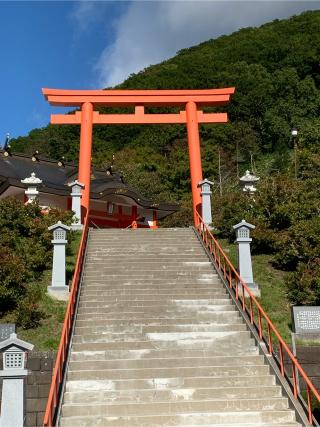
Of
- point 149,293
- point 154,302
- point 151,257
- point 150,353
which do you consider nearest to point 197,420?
point 150,353

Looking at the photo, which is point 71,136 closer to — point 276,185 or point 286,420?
point 276,185

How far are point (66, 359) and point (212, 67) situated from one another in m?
50.9

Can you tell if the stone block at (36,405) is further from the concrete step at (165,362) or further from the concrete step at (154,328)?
the concrete step at (154,328)

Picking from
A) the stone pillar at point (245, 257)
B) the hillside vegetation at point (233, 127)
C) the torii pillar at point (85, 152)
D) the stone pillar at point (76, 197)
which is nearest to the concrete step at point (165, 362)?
the stone pillar at point (245, 257)

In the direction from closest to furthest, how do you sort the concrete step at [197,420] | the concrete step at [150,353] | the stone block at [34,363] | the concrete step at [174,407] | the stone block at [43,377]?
the concrete step at [197,420]
the concrete step at [174,407]
the stone block at [43,377]
the stone block at [34,363]
the concrete step at [150,353]

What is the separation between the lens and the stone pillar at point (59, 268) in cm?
1121

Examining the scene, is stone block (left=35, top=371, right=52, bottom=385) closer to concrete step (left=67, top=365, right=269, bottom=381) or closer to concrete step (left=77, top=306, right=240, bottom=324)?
concrete step (left=67, top=365, right=269, bottom=381)

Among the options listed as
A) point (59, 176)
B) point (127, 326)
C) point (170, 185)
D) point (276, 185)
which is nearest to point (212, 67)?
point (170, 185)

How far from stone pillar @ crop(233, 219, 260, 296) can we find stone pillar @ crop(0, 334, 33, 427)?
6.05 metres

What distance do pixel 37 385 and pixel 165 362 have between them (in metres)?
2.06

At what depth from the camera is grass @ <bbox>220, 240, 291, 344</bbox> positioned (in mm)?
10151

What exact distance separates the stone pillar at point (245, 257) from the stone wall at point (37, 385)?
16.4 feet

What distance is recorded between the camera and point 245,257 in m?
11.8

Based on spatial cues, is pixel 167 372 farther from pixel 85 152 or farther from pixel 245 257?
pixel 85 152
